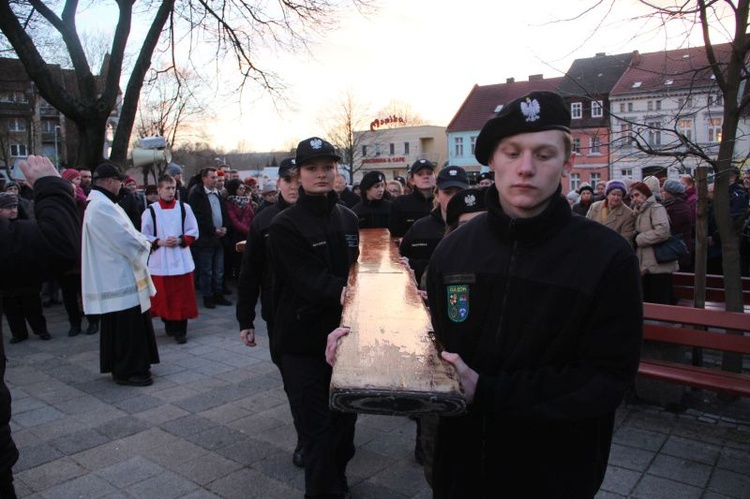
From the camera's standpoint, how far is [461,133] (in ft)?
192

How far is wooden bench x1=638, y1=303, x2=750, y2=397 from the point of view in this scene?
444 cm

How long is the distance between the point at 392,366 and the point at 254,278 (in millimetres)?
2921

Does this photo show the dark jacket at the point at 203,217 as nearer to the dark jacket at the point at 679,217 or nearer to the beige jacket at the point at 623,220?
the beige jacket at the point at 623,220

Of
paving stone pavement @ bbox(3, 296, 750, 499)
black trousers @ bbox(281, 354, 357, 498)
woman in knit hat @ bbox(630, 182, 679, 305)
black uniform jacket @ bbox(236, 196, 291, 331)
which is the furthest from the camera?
woman in knit hat @ bbox(630, 182, 679, 305)

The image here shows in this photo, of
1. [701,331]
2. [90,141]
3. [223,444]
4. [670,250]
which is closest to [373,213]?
[670,250]

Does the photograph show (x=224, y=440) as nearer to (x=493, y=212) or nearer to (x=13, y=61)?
(x=493, y=212)

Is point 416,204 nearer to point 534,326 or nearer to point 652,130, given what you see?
point 652,130

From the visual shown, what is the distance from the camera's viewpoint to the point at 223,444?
15.4ft

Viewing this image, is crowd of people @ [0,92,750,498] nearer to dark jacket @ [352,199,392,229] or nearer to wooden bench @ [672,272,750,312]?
wooden bench @ [672,272,750,312]

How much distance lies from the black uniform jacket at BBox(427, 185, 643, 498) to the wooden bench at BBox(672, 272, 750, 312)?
6.01 m

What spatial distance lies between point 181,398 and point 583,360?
16.0 ft

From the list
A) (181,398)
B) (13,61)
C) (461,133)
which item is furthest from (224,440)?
(461,133)

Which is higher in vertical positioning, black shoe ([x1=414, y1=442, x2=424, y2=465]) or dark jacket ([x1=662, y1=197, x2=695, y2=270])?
dark jacket ([x1=662, y1=197, x2=695, y2=270])

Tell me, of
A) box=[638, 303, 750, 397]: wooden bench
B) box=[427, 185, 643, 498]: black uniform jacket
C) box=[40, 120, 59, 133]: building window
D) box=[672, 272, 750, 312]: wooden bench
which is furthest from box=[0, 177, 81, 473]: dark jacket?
box=[40, 120, 59, 133]: building window
